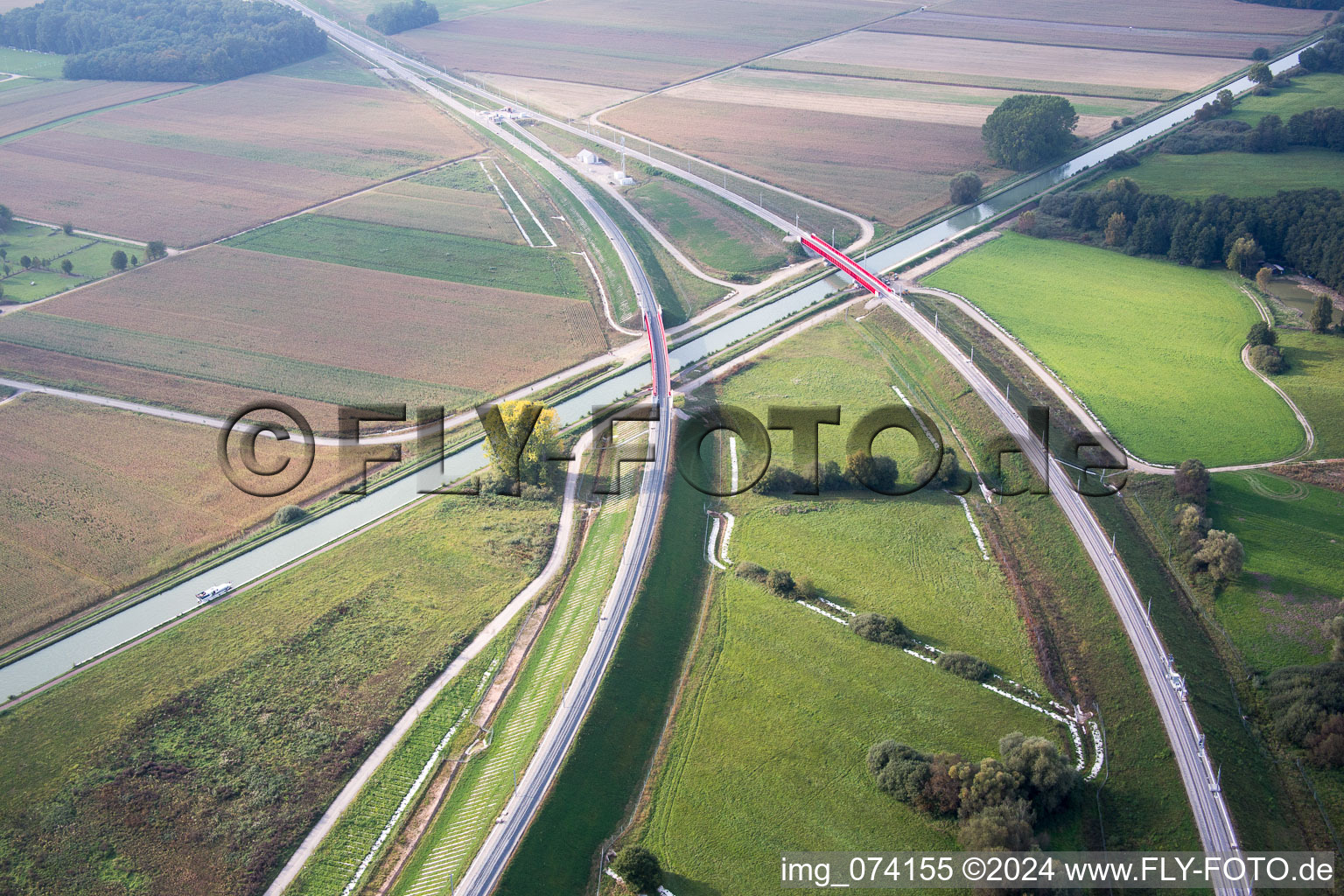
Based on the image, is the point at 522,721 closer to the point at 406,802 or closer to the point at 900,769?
the point at 406,802

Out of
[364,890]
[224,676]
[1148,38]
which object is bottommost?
[364,890]

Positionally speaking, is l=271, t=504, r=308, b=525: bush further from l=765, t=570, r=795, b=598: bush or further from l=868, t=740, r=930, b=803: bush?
l=868, t=740, r=930, b=803: bush

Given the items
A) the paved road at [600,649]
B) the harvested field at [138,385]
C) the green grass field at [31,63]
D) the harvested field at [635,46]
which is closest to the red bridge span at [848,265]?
the paved road at [600,649]

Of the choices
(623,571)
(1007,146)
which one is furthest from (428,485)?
(1007,146)

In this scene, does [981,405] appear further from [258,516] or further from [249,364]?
[249,364]

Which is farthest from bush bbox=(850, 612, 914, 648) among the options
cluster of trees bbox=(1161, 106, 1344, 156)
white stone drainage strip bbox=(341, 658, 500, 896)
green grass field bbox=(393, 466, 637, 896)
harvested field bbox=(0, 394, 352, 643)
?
cluster of trees bbox=(1161, 106, 1344, 156)
